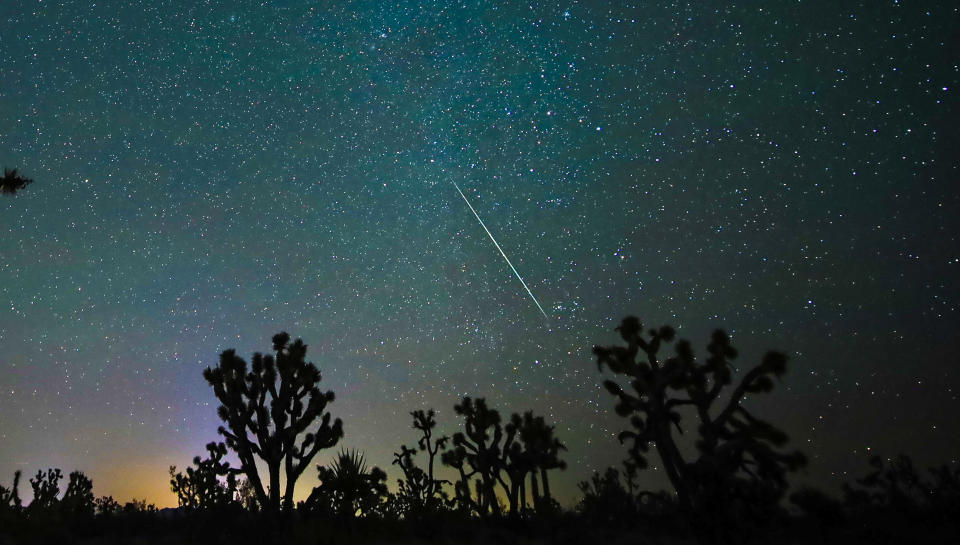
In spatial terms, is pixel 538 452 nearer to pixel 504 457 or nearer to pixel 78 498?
pixel 504 457

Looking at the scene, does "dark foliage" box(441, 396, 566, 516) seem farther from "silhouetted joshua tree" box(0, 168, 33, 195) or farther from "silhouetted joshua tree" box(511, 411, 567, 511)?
"silhouetted joshua tree" box(0, 168, 33, 195)

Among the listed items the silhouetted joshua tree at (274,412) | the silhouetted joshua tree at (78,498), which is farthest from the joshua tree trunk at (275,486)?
the silhouetted joshua tree at (78,498)

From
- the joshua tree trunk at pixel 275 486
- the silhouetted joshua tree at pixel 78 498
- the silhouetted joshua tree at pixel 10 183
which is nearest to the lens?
the silhouetted joshua tree at pixel 10 183

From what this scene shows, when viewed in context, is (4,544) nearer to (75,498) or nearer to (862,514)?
(75,498)

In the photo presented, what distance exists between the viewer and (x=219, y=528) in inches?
617

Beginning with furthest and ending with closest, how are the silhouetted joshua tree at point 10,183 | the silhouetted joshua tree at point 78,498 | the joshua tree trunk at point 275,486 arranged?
the silhouetted joshua tree at point 78,498
the joshua tree trunk at point 275,486
the silhouetted joshua tree at point 10,183

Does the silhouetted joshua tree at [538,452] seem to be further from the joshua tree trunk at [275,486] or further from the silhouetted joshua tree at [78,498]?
the silhouetted joshua tree at [78,498]

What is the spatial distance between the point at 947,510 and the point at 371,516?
25.3 m

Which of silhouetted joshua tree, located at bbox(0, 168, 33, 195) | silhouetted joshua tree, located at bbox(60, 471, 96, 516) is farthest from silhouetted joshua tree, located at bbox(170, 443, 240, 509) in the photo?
silhouetted joshua tree, located at bbox(0, 168, 33, 195)

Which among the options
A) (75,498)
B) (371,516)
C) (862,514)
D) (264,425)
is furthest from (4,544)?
(862,514)

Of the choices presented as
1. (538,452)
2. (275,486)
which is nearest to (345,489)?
(275,486)

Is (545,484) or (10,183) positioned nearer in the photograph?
(10,183)

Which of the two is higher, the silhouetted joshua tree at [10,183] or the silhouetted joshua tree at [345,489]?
the silhouetted joshua tree at [10,183]

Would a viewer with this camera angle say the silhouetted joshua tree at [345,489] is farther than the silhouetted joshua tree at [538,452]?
No
